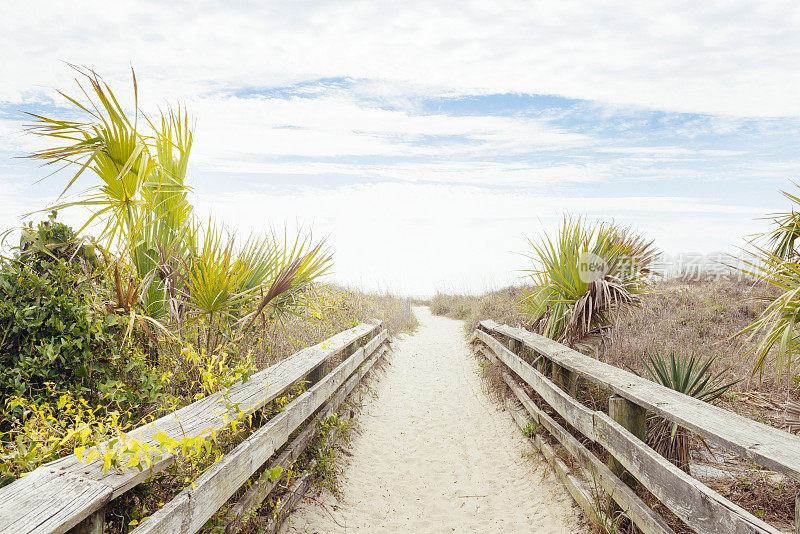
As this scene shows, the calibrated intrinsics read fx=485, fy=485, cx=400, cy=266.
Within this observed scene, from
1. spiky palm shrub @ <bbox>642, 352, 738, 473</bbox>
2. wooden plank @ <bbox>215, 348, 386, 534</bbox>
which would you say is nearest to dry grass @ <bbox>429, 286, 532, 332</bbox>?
spiky palm shrub @ <bbox>642, 352, 738, 473</bbox>

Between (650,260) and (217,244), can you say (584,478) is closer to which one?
(650,260)

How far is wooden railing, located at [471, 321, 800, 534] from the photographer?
7.91 feet

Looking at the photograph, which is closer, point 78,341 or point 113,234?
point 78,341

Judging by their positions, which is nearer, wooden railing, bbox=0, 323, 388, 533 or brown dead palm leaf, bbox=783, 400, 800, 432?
wooden railing, bbox=0, 323, 388, 533

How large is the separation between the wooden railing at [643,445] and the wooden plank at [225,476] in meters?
2.48

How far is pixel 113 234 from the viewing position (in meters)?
4.64

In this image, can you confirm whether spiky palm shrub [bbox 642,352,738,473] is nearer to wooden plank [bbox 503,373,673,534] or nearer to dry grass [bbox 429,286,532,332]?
wooden plank [bbox 503,373,673,534]

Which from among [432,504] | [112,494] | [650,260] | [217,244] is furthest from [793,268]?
[217,244]

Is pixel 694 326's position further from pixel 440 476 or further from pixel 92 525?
pixel 92 525

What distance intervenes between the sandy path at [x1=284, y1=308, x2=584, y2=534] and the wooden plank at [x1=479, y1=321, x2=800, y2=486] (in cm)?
124

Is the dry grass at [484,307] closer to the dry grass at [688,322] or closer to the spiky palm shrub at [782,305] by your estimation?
the dry grass at [688,322]

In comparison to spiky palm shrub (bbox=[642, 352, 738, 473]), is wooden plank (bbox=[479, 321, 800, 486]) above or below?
above

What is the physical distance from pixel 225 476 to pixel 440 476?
3116 mm

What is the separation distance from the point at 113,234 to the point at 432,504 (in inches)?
159
